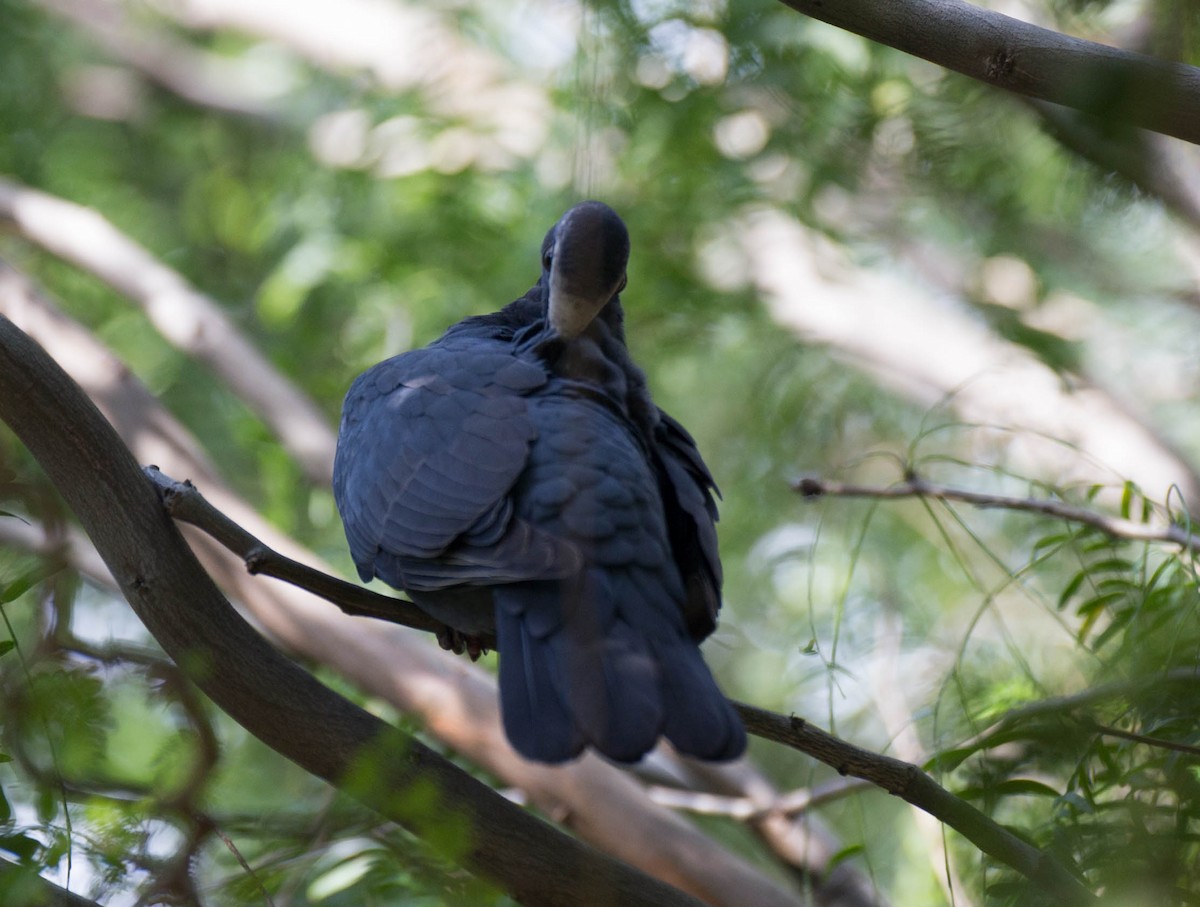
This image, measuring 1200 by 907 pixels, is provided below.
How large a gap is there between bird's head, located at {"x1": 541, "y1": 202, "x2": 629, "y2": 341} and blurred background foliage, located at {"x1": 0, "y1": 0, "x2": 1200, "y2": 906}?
0.23 meters

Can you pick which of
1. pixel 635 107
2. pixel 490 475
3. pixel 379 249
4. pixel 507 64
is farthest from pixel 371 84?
pixel 490 475

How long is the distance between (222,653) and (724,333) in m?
3.52

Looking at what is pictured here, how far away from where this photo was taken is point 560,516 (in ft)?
6.10

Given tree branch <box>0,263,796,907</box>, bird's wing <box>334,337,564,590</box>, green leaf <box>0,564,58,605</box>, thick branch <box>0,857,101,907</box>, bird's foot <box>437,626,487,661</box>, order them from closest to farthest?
thick branch <box>0,857,101,907</box>, green leaf <box>0,564,58,605</box>, bird's wing <box>334,337,564,590</box>, bird's foot <box>437,626,487,661</box>, tree branch <box>0,263,796,907</box>

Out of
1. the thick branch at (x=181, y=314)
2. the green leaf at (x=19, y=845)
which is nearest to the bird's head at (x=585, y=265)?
the green leaf at (x=19, y=845)

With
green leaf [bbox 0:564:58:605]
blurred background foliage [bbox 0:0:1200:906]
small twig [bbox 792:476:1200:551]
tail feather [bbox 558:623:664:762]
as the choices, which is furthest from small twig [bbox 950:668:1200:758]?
green leaf [bbox 0:564:58:605]

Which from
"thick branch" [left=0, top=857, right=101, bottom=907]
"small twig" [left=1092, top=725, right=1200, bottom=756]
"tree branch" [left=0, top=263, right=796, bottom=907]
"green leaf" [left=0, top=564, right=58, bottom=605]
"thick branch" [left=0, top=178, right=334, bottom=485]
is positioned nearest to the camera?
"thick branch" [left=0, top=857, right=101, bottom=907]

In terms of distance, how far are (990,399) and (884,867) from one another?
184cm

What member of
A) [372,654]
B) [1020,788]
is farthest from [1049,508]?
[372,654]

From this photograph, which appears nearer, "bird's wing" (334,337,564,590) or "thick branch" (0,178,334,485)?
"bird's wing" (334,337,564,590)

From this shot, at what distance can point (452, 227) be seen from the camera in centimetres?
419

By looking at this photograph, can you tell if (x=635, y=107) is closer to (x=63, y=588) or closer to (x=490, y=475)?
(x=490, y=475)

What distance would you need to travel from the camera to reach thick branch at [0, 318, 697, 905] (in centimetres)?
164

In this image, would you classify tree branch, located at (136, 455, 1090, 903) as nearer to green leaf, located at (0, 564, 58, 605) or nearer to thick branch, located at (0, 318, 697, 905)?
thick branch, located at (0, 318, 697, 905)
